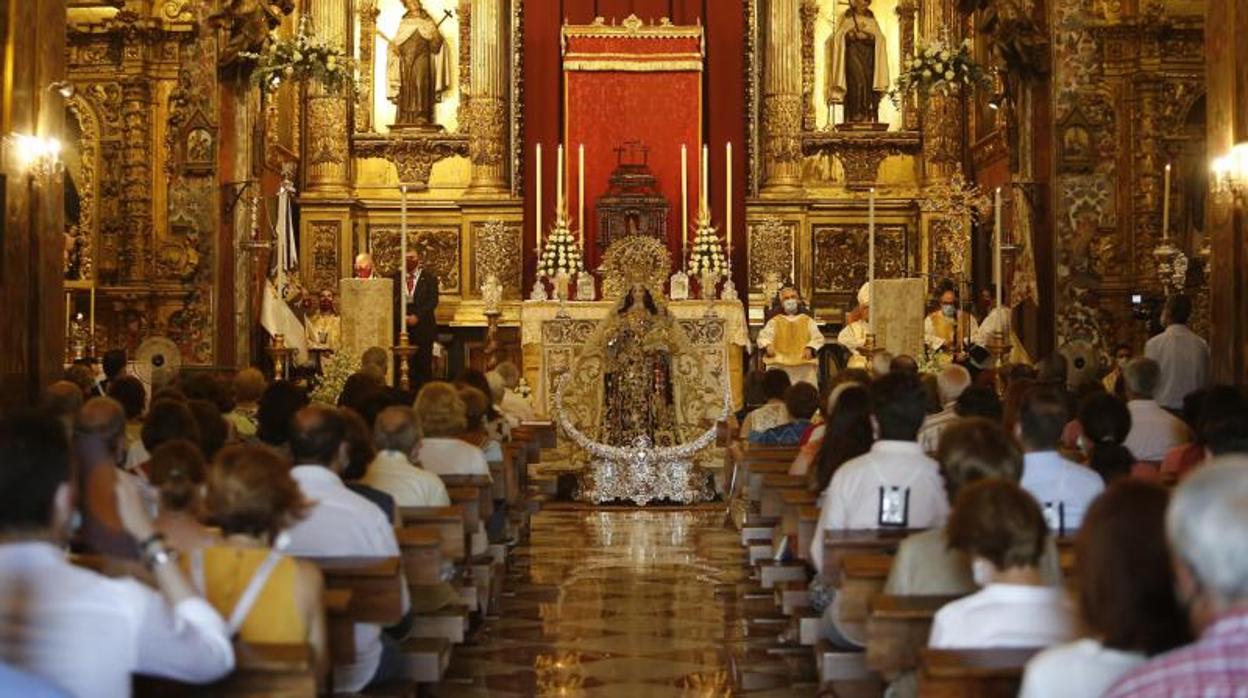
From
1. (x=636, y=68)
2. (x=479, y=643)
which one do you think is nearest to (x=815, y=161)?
(x=636, y=68)

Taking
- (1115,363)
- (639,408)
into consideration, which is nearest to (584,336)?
(639,408)

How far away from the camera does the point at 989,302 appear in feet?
63.7

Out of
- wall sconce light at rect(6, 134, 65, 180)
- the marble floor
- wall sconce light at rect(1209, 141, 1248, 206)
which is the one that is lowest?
the marble floor

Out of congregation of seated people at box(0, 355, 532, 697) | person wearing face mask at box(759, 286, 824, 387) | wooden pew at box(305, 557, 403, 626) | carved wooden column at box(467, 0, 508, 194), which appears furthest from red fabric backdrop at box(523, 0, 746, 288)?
wooden pew at box(305, 557, 403, 626)

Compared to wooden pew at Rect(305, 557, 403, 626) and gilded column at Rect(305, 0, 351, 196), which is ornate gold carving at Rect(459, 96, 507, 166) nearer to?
gilded column at Rect(305, 0, 351, 196)

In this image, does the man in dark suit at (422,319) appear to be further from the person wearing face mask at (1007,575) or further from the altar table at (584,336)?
the person wearing face mask at (1007,575)

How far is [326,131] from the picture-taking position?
22875mm

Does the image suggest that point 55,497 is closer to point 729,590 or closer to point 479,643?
point 479,643

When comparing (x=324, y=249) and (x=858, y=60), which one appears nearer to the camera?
(x=324, y=249)

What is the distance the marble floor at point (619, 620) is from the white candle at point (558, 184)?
24.1ft

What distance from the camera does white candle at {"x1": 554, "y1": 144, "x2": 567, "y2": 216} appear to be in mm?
22375

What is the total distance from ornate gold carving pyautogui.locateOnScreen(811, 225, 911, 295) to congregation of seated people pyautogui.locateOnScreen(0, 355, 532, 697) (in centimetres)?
1549

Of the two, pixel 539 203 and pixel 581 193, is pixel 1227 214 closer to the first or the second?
pixel 581 193

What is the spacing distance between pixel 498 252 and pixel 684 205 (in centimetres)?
229
